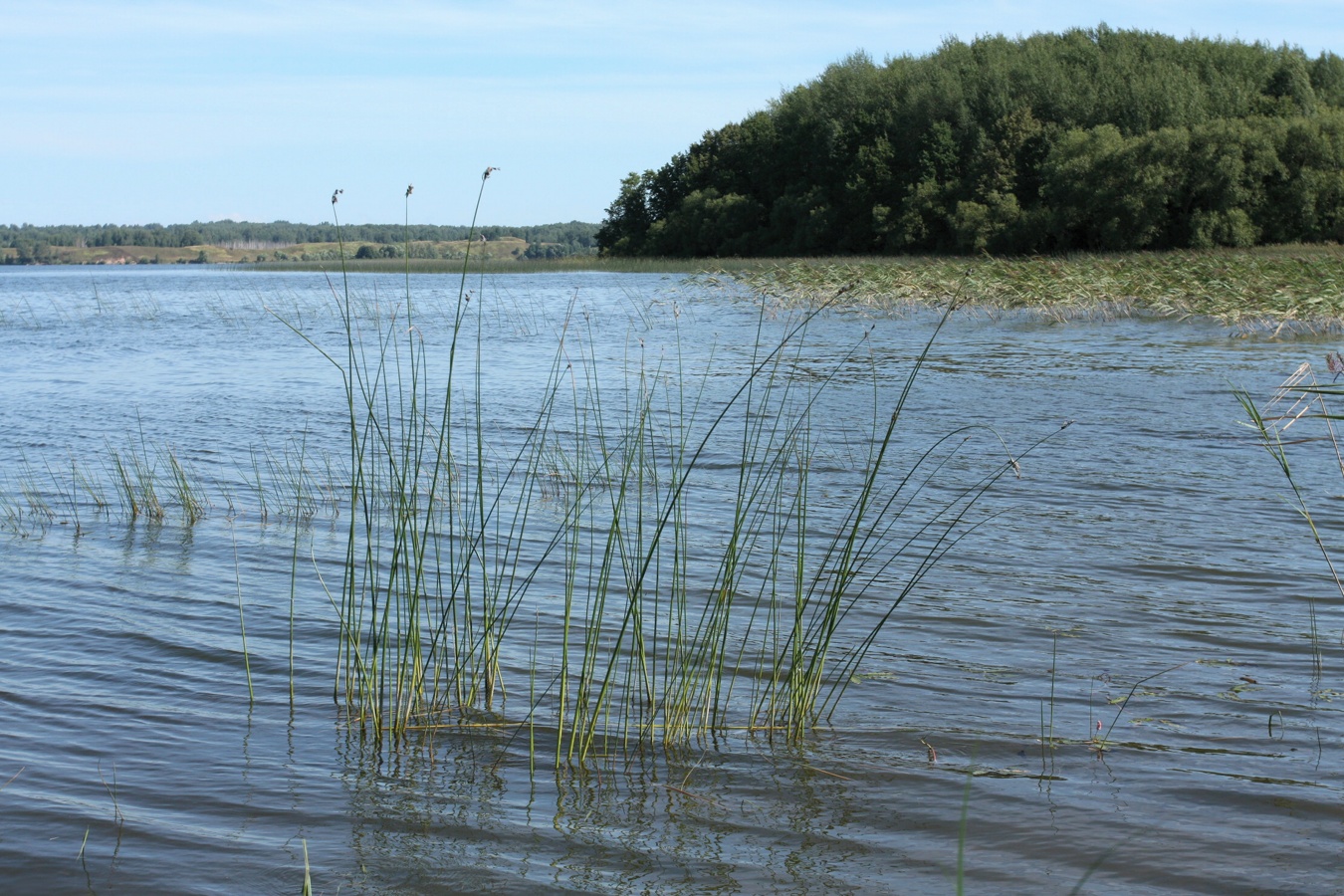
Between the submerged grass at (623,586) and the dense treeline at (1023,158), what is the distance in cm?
2756

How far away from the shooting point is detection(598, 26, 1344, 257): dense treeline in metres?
30.7

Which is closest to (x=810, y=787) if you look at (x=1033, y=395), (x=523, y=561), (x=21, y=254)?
(x=523, y=561)

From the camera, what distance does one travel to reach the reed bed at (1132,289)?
14.4 m

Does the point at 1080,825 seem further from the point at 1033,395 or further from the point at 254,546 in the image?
the point at 1033,395

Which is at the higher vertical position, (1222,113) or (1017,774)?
(1222,113)

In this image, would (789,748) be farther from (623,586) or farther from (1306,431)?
(1306,431)

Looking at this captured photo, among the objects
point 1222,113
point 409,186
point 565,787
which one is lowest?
→ point 565,787

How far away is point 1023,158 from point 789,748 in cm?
4210

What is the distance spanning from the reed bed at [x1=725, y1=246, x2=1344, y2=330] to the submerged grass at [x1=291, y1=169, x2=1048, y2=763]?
8483 millimetres

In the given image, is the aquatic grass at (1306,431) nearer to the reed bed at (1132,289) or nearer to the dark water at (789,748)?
the dark water at (789,748)

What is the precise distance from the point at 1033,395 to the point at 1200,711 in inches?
280

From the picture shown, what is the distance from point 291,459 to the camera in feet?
23.2

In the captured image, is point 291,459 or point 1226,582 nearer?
point 1226,582

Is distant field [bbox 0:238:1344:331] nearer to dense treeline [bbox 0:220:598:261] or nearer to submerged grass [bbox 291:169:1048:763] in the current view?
submerged grass [bbox 291:169:1048:763]
